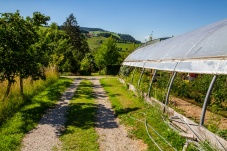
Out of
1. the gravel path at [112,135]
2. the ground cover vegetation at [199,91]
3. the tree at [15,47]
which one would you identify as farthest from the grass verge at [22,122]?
the ground cover vegetation at [199,91]

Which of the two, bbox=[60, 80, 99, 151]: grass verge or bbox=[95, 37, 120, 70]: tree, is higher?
bbox=[95, 37, 120, 70]: tree

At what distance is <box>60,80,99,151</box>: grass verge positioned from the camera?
7.46 m

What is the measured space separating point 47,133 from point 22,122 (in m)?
1.56

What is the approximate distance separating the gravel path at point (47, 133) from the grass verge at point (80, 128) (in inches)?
10.8

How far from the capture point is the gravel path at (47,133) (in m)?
7.42

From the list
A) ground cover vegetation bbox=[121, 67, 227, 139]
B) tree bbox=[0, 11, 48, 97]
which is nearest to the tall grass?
tree bbox=[0, 11, 48, 97]

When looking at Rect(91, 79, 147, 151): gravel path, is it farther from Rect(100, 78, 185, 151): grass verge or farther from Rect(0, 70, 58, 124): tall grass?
Rect(0, 70, 58, 124): tall grass

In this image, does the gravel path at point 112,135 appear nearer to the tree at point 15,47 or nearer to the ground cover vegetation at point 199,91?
the ground cover vegetation at point 199,91

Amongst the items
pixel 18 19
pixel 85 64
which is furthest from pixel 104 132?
pixel 85 64

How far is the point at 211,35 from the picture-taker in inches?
352

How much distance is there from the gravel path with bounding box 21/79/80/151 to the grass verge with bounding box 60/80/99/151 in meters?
0.27

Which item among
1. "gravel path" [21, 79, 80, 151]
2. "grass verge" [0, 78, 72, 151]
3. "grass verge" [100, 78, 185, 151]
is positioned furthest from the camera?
"grass verge" [0, 78, 72, 151]

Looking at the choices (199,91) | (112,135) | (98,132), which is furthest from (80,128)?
(199,91)

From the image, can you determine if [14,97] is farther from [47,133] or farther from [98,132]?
[98,132]
